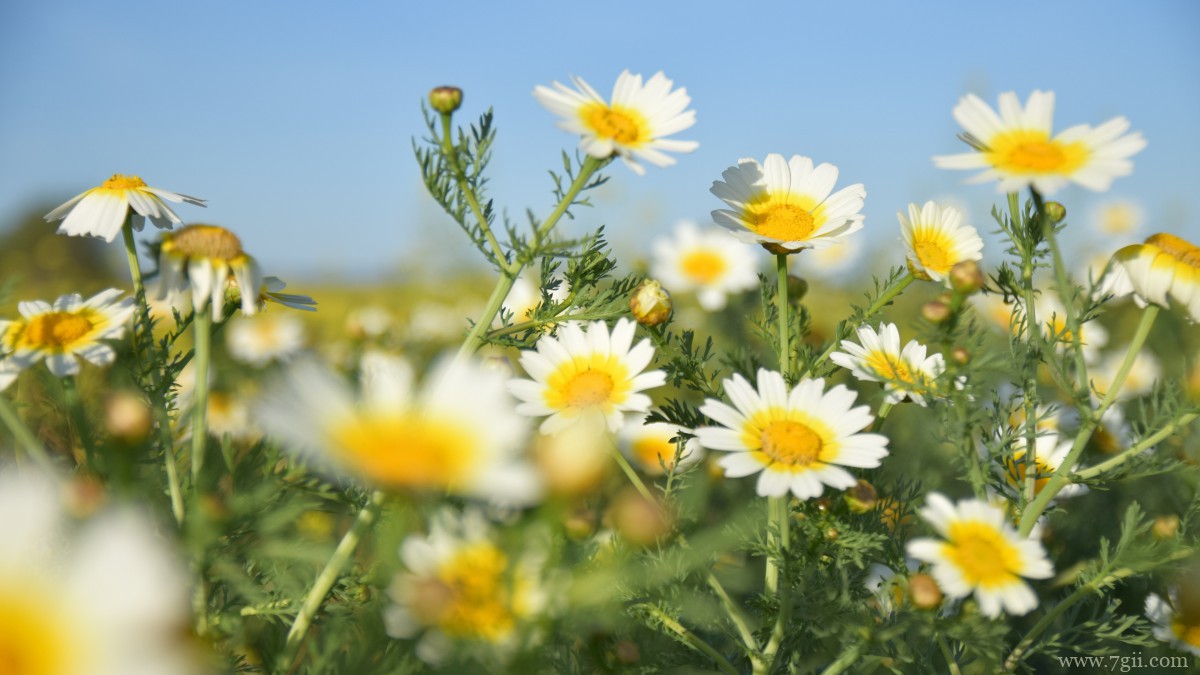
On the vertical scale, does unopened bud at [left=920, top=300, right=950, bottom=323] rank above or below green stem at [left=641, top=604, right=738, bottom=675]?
above

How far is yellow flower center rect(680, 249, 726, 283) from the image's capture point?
3.43 m

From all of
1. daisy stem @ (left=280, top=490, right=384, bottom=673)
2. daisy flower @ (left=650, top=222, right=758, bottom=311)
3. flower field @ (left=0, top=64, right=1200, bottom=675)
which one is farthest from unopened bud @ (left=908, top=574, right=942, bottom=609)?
daisy flower @ (left=650, top=222, right=758, bottom=311)

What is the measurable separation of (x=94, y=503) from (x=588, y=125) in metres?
0.62

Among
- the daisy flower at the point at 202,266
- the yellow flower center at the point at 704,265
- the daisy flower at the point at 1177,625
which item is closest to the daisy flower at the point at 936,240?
the daisy flower at the point at 1177,625

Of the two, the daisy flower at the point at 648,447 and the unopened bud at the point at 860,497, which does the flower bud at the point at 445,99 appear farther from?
the daisy flower at the point at 648,447

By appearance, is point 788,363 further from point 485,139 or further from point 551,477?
point 551,477

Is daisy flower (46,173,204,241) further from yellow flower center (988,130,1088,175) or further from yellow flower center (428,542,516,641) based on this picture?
yellow flower center (988,130,1088,175)

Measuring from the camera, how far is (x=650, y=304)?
1100 millimetres

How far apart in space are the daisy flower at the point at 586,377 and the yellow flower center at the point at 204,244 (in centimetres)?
36

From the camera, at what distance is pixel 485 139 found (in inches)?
41.4

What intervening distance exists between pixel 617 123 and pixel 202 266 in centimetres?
49

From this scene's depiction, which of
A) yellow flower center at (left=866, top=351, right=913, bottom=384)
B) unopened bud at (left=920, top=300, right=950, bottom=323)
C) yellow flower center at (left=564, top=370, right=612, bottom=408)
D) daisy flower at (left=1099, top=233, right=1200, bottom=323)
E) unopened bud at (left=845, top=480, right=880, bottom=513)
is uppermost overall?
daisy flower at (left=1099, top=233, right=1200, bottom=323)

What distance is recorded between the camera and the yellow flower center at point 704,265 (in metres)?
3.43

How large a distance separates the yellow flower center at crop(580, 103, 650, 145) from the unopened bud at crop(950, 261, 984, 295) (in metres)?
0.39
